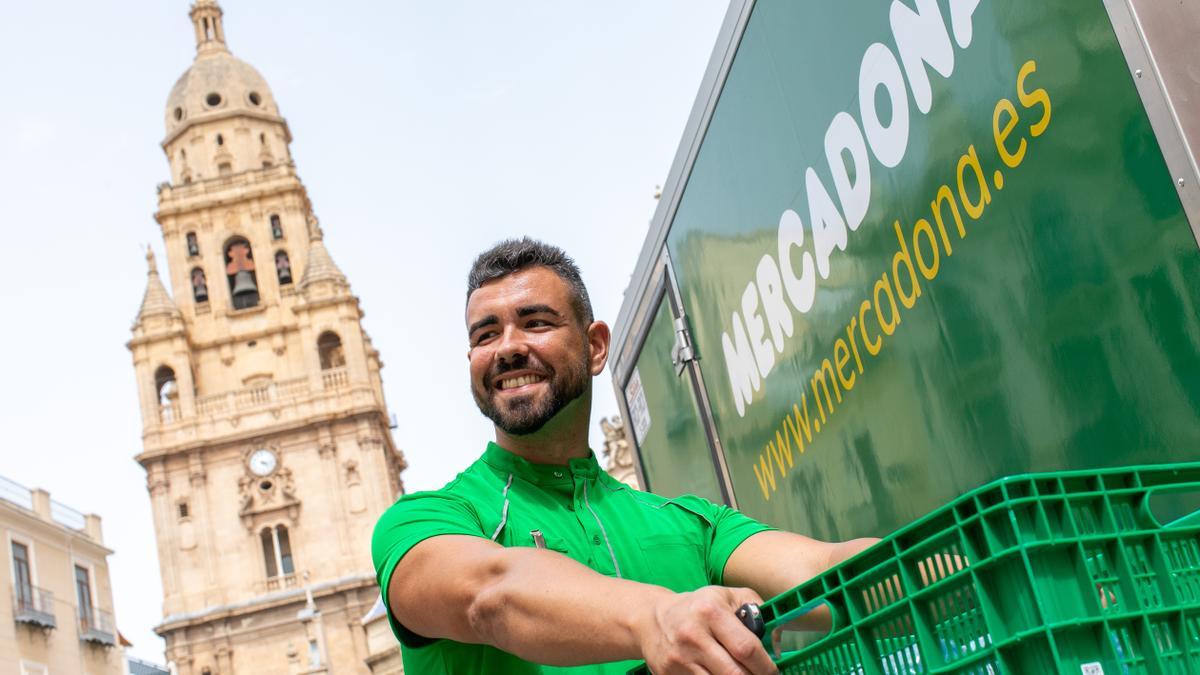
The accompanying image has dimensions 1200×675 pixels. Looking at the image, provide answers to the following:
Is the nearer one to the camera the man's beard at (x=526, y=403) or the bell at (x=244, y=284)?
the man's beard at (x=526, y=403)

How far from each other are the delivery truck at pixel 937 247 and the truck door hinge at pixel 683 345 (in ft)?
0.44

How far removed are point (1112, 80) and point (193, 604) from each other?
49.2m

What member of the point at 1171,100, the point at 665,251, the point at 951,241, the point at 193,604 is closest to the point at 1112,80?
the point at 1171,100

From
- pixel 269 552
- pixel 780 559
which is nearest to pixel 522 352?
pixel 780 559

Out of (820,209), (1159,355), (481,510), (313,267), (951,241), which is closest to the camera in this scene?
(1159,355)

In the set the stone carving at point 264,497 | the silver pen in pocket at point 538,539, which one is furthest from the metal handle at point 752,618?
the stone carving at point 264,497

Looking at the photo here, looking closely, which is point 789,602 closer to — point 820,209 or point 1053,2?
point 1053,2

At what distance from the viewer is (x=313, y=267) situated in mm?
52594

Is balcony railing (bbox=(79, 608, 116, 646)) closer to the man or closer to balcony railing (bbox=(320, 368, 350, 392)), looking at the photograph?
balcony railing (bbox=(320, 368, 350, 392))

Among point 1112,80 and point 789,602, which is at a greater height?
point 1112,80

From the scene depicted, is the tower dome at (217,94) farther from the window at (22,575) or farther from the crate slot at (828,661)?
the crate slot at (828,661)

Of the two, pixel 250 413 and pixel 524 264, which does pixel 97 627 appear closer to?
pixel 250 413

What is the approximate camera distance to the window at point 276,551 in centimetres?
4903

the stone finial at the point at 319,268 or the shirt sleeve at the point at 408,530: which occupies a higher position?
the stone finial at the point at 319,268
